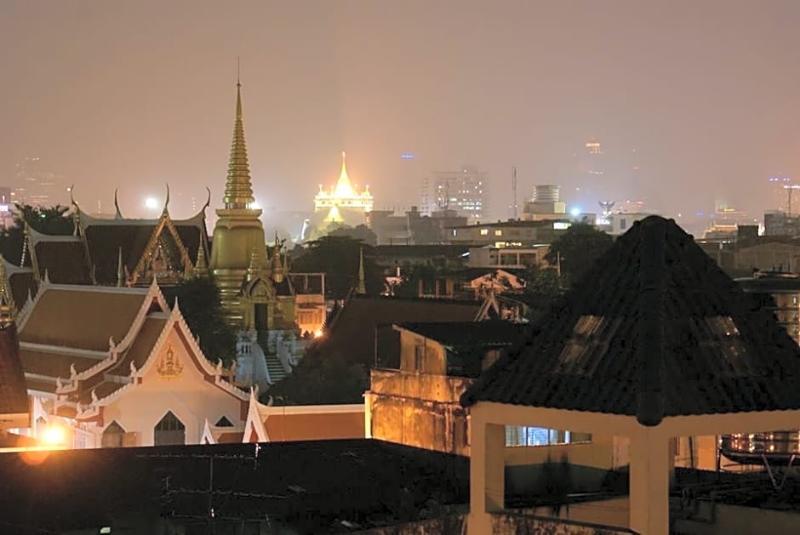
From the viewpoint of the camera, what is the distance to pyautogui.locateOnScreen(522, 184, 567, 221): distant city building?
165 m

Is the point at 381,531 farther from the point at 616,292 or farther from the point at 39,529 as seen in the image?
the point at 39,529

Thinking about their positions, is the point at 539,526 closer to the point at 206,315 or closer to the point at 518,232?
the point at 206,315

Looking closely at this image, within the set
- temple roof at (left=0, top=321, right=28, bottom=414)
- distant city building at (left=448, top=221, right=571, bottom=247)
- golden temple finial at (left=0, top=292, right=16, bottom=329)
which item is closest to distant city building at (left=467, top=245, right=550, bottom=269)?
distant city building at (left=448, top=221, right=571, bottom=247)

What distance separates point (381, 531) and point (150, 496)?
3.48 metres

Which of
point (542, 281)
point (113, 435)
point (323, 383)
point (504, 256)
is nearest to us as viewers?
point (113, 435)

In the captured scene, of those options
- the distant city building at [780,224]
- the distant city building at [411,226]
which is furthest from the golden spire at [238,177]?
the distant city building at [411,226]

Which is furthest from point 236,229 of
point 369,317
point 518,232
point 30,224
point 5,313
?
point 518,232

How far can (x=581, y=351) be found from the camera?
1106 centimetres

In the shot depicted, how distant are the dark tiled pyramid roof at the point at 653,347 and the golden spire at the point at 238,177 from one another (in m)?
55.4

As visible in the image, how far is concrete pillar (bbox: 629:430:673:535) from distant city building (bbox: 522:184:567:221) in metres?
147

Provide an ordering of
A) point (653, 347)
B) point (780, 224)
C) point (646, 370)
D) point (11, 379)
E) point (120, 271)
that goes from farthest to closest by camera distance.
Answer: point (780, 224)
point (120, 271)
point (11, 379)
point (653, 347)
point (646, 370)

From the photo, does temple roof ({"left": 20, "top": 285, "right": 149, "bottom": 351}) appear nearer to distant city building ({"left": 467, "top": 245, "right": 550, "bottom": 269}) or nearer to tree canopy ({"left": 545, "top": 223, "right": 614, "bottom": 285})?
tree canopy ({"left": 545, "top": 223, "right": 614, "bottom": 285})

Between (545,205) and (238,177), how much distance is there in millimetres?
111326

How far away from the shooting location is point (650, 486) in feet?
33.1
